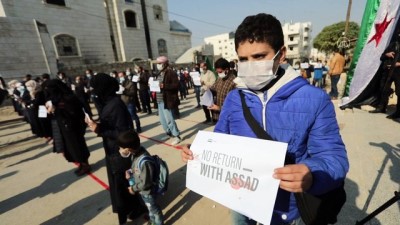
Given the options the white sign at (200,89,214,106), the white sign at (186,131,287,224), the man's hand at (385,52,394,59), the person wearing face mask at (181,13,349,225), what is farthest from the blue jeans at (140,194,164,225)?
the man's hand at (385,52,394,59)

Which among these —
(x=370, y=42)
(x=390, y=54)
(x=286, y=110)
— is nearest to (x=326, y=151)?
(x=286, y=110)

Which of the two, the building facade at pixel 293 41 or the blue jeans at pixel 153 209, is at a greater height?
the building facade at pixel 293 41

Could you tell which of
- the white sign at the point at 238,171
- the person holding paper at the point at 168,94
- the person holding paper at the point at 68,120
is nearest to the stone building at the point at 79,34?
the person holding paper at the point at 68,120

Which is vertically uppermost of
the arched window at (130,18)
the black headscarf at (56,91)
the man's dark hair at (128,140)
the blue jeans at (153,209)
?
the arched window at (130,18)

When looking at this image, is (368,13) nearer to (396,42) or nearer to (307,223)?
(396,42)

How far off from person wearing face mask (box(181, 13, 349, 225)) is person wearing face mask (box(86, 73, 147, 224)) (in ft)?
6.02

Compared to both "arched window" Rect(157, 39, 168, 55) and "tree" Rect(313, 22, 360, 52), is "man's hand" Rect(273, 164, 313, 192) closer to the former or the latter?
"arched window" Rect(157, 39, 168, 55)

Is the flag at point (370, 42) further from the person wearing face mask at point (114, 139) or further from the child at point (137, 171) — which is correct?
the person wearing face mask at point (114, 139)

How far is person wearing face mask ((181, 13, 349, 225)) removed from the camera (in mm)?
1030

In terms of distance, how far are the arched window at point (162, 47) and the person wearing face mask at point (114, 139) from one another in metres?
30.3

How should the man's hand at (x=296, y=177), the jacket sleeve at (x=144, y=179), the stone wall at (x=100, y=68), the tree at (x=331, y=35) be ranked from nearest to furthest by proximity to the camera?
the man's hand at (x=296, y=177) < the jacket sleeve at (x=144, y=179) < the stone wall at (x=100, y=68) < the tree at (x=331, y=35)

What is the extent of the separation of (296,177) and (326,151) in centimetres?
29

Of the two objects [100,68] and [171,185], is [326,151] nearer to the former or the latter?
[171,185]

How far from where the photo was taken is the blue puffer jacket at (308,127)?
1.01 metres
